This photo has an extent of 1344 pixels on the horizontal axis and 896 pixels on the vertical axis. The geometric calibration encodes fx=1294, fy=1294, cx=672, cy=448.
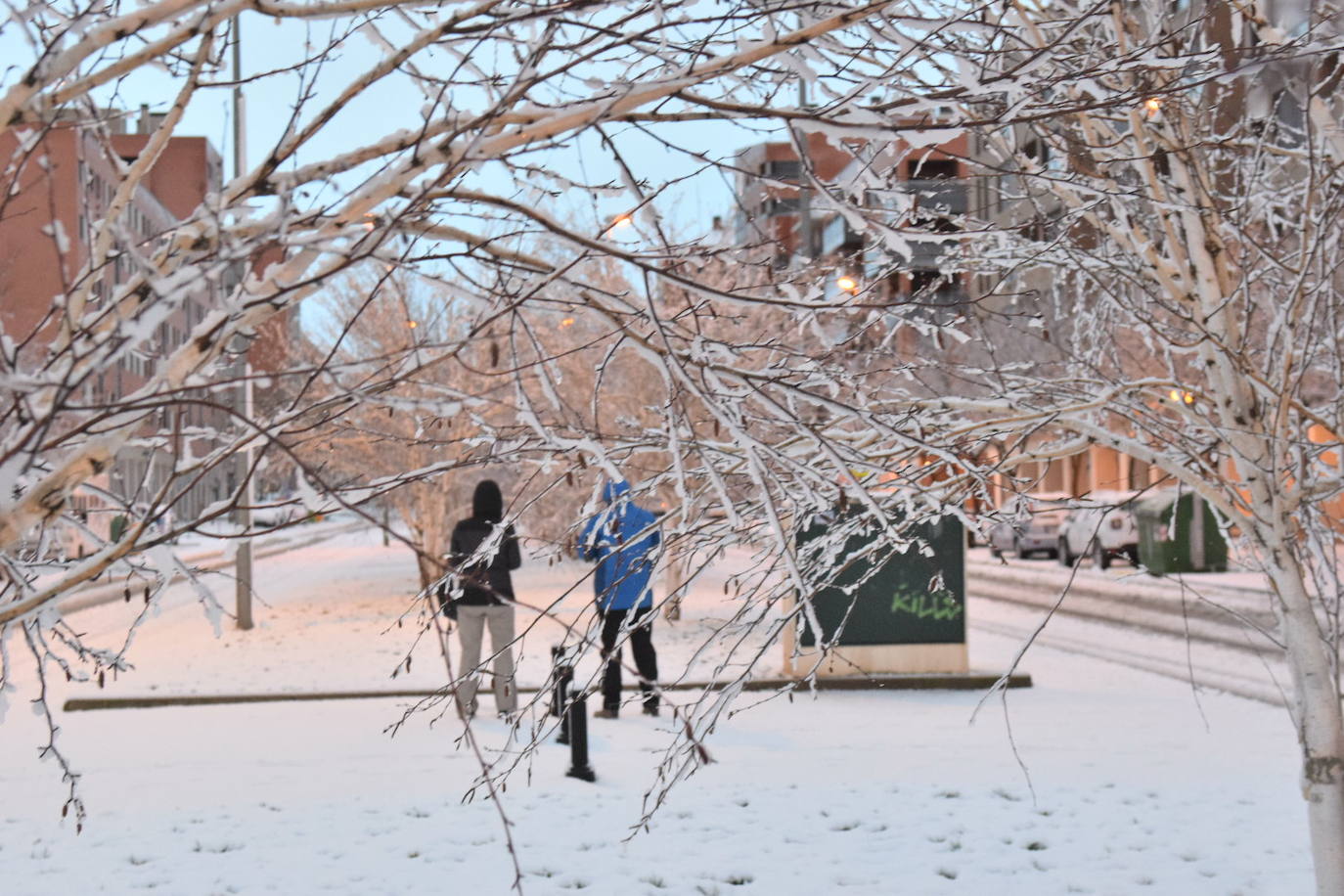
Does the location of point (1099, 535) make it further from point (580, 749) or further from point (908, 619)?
point (580, 749)

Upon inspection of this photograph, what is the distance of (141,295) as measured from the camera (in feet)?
8.28

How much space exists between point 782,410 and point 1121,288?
3778 mm

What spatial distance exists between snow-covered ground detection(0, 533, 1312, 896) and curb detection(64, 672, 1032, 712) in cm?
13

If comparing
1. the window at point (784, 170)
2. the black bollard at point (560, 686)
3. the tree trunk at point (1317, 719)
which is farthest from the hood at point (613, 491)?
the tree trunk at point (1317, 719)

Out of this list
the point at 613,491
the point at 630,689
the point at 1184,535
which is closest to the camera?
the point at 613,491

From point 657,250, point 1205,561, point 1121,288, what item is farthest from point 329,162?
point 1205,561

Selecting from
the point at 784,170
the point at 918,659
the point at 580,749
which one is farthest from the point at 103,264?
the point at 918,659

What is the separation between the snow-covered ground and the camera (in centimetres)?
579

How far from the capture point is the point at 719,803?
23.0 feet

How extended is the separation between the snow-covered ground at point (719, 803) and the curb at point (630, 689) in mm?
134

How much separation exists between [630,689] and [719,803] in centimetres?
343

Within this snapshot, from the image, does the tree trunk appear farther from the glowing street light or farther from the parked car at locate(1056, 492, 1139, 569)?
the parked car at locate(1056, 492, 1139, 569)

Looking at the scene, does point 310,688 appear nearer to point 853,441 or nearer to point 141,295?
point 853,441

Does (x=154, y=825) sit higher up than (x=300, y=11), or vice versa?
(x=300, y=11)
